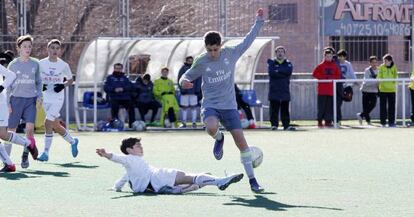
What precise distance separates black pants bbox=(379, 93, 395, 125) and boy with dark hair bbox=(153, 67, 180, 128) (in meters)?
4.74

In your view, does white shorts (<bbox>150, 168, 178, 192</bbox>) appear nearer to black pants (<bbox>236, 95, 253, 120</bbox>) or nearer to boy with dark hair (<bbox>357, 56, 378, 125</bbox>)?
black pants (<bbox>236, 95, 253, 120</bbox>)

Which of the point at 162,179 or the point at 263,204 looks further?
the point at 162,179

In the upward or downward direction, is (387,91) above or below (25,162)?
above

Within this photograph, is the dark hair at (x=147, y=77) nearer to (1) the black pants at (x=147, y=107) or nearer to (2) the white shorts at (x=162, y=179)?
(1) the black pants at (x=147, y=107)

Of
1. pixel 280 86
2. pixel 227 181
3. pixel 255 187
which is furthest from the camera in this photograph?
pixel 280 86

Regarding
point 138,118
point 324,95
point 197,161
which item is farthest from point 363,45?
point 197,161

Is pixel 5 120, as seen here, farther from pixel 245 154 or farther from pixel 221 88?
pixel 245 154

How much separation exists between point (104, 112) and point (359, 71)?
6.84 m

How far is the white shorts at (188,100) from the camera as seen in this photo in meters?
27.7

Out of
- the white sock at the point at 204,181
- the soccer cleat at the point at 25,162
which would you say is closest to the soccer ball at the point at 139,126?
the soccer cleat at the point at 25,162

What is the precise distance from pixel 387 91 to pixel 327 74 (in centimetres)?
155

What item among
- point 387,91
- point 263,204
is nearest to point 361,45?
point 387,91

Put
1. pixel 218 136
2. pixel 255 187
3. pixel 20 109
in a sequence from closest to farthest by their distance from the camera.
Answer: pixel 255 187 → pixel 218 136 → pixel 20 109

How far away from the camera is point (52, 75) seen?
1748cm
